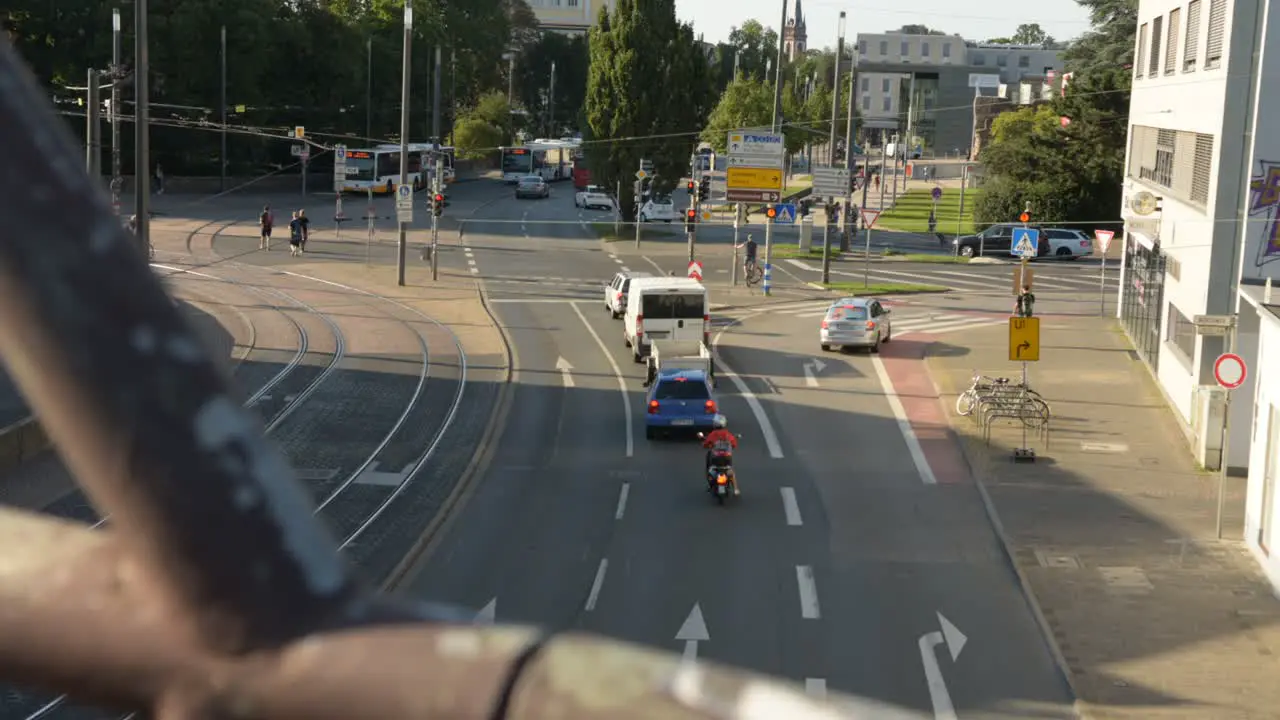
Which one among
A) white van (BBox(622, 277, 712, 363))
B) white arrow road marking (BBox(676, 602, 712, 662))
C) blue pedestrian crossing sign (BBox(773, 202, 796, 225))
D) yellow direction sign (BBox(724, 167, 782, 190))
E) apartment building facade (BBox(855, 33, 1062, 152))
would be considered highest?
apartment building facade (BBox(855, 33, 1062, 152))

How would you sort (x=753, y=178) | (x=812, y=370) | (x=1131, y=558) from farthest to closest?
(x=753, y=178), (x=812, y=370), (x=1131, y=558)

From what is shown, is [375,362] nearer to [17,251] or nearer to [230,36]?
[17,251]

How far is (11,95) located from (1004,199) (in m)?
79.7

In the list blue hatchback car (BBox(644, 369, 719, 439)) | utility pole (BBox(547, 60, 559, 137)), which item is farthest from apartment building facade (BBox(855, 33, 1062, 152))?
blue hatchback car (BBox(644, 369, 719, 439))

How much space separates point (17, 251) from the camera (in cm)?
117

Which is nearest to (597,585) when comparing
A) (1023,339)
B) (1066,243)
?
(1023,339)

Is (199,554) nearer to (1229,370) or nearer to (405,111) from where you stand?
(1229,370)

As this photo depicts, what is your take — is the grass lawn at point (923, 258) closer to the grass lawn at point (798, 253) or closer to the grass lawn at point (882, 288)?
the grass lawn at point (798, 253)

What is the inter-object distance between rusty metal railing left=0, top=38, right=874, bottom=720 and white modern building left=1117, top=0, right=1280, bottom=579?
21655 millimetres

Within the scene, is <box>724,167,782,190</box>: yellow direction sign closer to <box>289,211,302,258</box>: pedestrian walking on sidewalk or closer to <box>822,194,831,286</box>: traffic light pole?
<box>822,194,831,286</box>: traffic light pole

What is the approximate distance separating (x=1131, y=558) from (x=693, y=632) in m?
7.42

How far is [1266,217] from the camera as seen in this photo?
→ 28.1 metres

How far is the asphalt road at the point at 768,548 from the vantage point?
58.0 feet

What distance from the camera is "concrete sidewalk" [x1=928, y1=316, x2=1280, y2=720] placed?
16.9 meters
